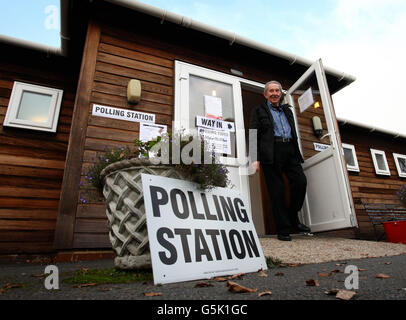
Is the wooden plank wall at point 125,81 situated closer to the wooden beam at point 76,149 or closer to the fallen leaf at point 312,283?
the wooden beam at point 76,149

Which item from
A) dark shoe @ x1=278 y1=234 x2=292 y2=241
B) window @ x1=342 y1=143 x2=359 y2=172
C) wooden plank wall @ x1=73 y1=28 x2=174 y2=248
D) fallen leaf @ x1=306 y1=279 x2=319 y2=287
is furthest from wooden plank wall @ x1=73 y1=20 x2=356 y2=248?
window @ x1=342 y1=143 x2=359 y2=172

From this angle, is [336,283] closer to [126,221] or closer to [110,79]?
[126,221]

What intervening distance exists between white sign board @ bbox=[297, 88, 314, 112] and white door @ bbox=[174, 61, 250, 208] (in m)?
1.02

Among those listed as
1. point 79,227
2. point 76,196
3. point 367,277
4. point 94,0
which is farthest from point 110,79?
point 367,277

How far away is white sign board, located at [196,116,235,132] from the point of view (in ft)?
11.3

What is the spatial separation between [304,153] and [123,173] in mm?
3480

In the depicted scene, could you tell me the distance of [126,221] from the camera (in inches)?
52.3

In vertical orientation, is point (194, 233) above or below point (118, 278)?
above

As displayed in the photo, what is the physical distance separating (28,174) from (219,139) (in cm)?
265

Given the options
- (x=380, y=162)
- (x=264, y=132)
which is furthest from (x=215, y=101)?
(x=380, y=162)

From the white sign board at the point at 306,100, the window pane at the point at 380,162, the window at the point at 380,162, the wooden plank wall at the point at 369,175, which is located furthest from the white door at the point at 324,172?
the window pane at the point at 380,162

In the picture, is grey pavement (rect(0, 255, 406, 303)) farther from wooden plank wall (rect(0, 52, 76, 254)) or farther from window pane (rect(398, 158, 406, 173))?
window pane (rect(398, 158, 406, 173))

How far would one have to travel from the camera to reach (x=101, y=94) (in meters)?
3.03

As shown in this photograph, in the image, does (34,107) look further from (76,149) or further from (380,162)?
(380,162)
